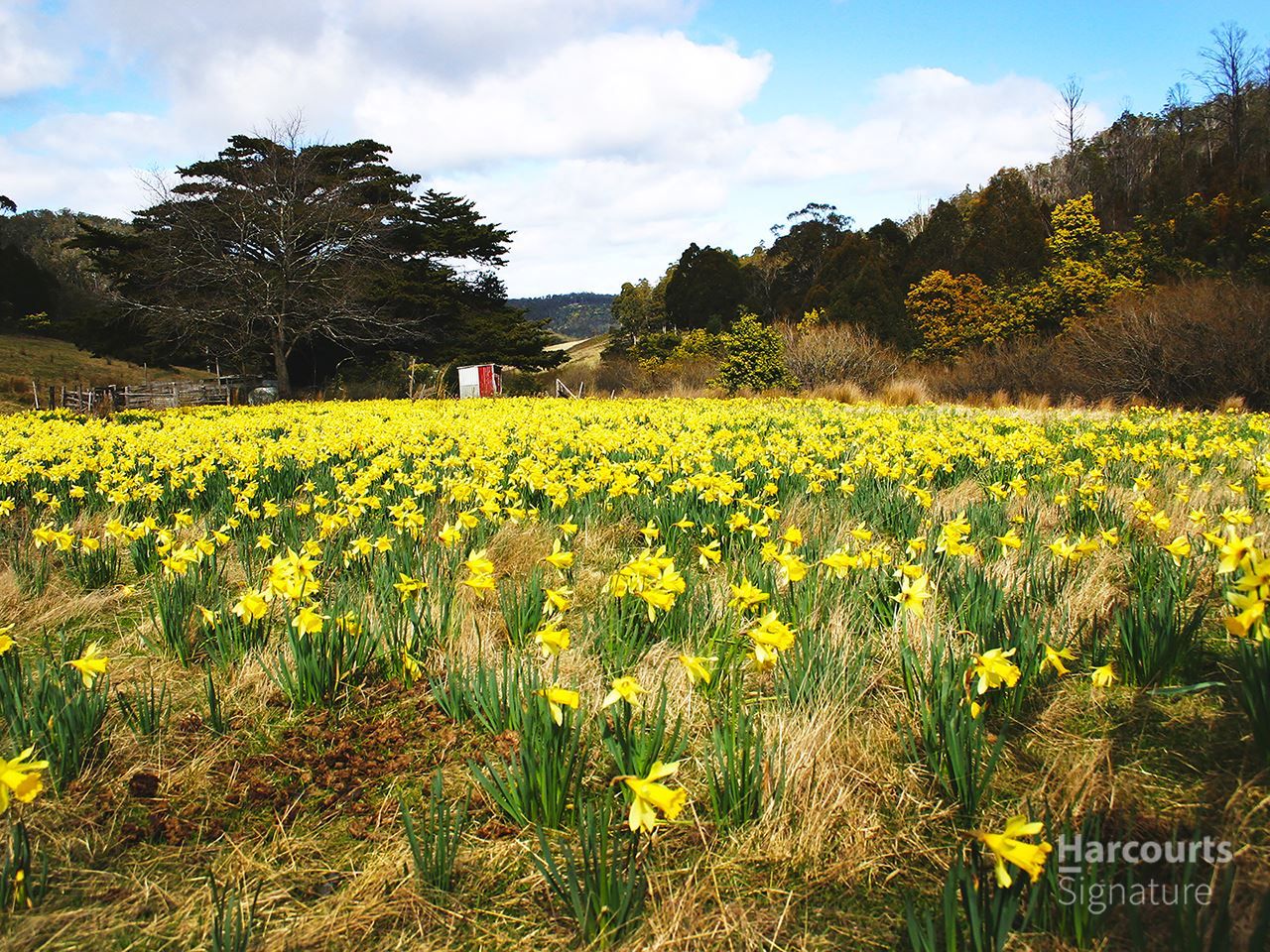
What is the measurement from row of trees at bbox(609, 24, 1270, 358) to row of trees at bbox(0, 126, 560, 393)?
13.9 meters

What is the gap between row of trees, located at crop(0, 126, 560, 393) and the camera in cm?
2608

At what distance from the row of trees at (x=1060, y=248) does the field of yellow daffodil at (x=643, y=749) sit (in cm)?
2540

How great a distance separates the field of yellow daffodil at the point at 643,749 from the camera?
148 centimetres

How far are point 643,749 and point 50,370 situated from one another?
4319cm

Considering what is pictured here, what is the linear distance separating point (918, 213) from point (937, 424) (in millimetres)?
59897

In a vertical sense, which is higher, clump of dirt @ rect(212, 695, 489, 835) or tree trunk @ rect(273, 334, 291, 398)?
tree trunk @ rect(273, 334, 291, 398)

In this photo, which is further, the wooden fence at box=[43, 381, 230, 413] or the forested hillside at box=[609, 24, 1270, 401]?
the forested hillside at box=[609, 24, 1270, 401]

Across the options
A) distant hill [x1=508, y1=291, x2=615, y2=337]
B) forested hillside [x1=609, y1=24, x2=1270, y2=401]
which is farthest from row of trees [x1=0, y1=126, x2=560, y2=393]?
distant hill [x1=508, y1=291, x2=615, y2=337]

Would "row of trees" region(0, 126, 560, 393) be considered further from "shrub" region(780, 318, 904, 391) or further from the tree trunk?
"shrub" region(780, 318, 904, 391)

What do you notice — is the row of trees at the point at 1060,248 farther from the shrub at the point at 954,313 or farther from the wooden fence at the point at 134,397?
the wooden fence at the point at 134,397

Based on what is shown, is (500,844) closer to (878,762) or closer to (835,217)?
(878,762)

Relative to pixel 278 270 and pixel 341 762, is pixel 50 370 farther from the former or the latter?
pixel 341 762

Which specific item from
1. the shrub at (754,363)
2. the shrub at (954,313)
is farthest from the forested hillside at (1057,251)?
the shrub at (754,363)

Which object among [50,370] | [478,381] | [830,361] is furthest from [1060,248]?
[50,370]
